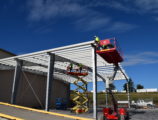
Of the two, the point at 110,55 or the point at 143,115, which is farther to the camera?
the point at 143,115

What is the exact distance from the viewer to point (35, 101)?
89.1ft

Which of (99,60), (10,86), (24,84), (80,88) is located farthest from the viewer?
(24,84)

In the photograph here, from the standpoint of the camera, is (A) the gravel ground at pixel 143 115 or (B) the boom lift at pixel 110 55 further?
(A) the gravel ground at pixel 143 115

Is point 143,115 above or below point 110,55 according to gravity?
below

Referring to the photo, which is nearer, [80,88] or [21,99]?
[80,88]

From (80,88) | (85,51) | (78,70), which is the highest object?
(85,51)

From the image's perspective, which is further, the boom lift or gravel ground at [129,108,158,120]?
gravel ground at [129,108,158,120]

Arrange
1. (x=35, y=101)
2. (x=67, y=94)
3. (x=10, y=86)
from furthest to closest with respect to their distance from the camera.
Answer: (x=67, y=94) → (x=35, y=101) → (x=10, y=86)

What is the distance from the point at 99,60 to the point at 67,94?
19437 millimetres

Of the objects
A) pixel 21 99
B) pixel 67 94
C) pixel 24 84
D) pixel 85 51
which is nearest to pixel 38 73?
pixel 24 84

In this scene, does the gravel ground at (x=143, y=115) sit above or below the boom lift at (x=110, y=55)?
below

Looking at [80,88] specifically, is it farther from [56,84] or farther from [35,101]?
[56,84]

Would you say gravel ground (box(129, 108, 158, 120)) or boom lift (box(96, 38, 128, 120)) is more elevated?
boom lift (box(96, 38, 128, 120))

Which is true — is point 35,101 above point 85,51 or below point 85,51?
below
